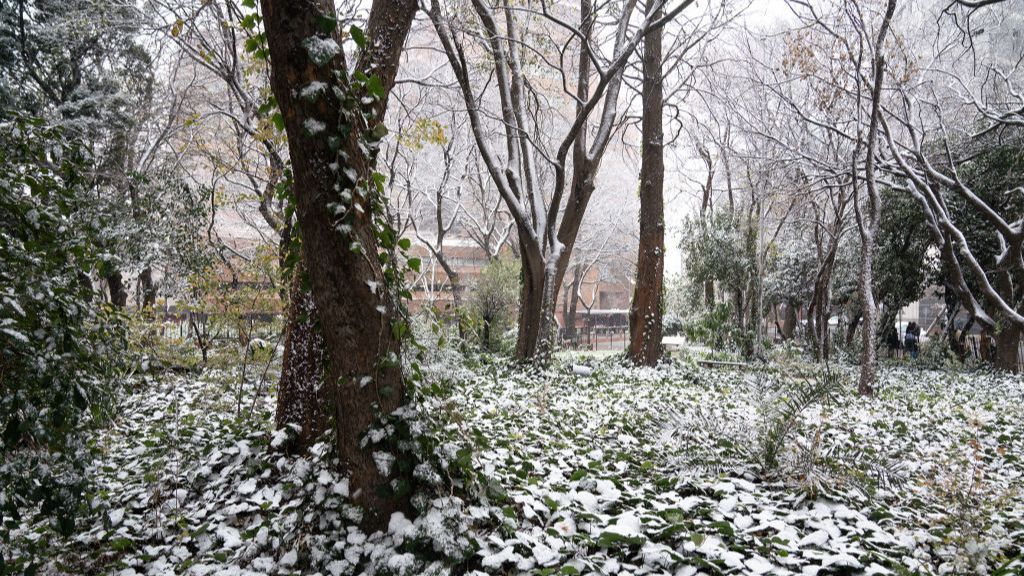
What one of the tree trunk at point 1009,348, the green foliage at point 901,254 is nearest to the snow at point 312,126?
the tree trunk at point 1009,348

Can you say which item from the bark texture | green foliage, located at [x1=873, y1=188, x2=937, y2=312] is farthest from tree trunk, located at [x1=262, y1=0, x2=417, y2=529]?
green foliage, located at [x1=873, y1=188, x2=937, y2=312]

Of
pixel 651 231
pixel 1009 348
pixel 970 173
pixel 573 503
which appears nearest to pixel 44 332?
pixel 573 503

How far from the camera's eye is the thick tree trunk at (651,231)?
32.1ft

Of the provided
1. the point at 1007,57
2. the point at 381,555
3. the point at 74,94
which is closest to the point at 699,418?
the point at 381,555

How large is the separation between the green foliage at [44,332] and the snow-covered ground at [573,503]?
1.69 ft

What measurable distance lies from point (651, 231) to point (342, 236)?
25.8 feet

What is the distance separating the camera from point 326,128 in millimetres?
2633

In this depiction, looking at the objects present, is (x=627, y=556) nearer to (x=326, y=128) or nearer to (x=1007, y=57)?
(x=326, y=128)

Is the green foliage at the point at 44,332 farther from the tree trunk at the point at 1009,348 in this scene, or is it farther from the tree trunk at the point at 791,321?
the tree trunk at the point at 791,321

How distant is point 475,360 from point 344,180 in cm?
668

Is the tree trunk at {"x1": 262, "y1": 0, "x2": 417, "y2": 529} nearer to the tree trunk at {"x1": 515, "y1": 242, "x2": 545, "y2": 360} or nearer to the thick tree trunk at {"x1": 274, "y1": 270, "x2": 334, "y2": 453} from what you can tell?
the thick tree trunk at {"x1": 274, "y1": 270, "x2": 334, "y2": 453}

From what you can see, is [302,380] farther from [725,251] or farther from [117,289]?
[725,251]

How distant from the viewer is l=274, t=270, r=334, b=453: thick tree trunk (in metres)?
3.73

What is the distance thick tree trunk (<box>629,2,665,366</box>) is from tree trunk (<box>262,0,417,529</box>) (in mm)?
7432
